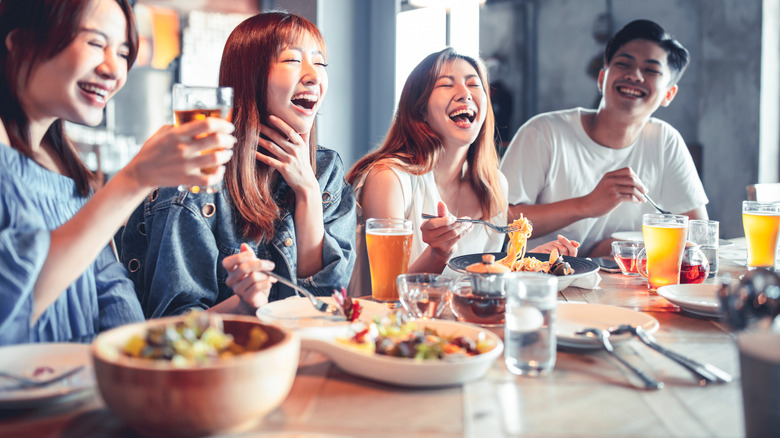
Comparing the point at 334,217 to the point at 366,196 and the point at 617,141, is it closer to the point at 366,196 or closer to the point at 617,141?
the point at 366,196

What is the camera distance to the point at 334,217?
2.01 metres

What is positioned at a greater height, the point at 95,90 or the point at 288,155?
the point at 95,90

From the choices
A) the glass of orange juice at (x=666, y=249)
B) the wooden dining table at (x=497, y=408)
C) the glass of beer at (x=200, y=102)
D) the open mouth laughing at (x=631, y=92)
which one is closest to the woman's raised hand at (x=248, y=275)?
the glass of beer at (x=200, y=102)

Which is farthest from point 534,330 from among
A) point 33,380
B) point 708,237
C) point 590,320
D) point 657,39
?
point 657,39

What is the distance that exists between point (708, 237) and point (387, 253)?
3.75 feet

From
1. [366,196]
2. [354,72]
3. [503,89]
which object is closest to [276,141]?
[366,196]

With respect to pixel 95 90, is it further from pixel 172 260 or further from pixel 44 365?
pixel 44 365

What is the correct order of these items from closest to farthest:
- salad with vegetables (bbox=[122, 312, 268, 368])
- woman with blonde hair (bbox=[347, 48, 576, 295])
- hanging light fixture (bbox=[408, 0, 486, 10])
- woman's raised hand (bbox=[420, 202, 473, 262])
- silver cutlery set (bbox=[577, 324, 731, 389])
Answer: salad with vegetables (bbox=[122, 312, 268, 368]), silver cutlery set (bbox=[577, 324, 731, 389]), woman's raised hand (bbox=[420, 202, 473, 262]), woman with blonde hair (bbox=[347, 48, 576, 295]), hanging light fixture (bbox=[408, 0, 486, 10])

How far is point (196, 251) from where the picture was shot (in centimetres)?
170

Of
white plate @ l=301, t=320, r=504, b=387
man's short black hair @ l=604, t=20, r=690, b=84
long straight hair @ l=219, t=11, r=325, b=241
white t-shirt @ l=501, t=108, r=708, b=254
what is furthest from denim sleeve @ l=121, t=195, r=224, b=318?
man's short black hair @ l=604, t=20, r=690, b=84

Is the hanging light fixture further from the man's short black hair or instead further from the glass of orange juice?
the glass of orange juice

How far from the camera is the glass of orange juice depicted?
1694 millimetres

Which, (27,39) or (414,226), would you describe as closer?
(27,39)

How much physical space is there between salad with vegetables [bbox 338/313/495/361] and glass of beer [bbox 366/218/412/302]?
1.45 ft
